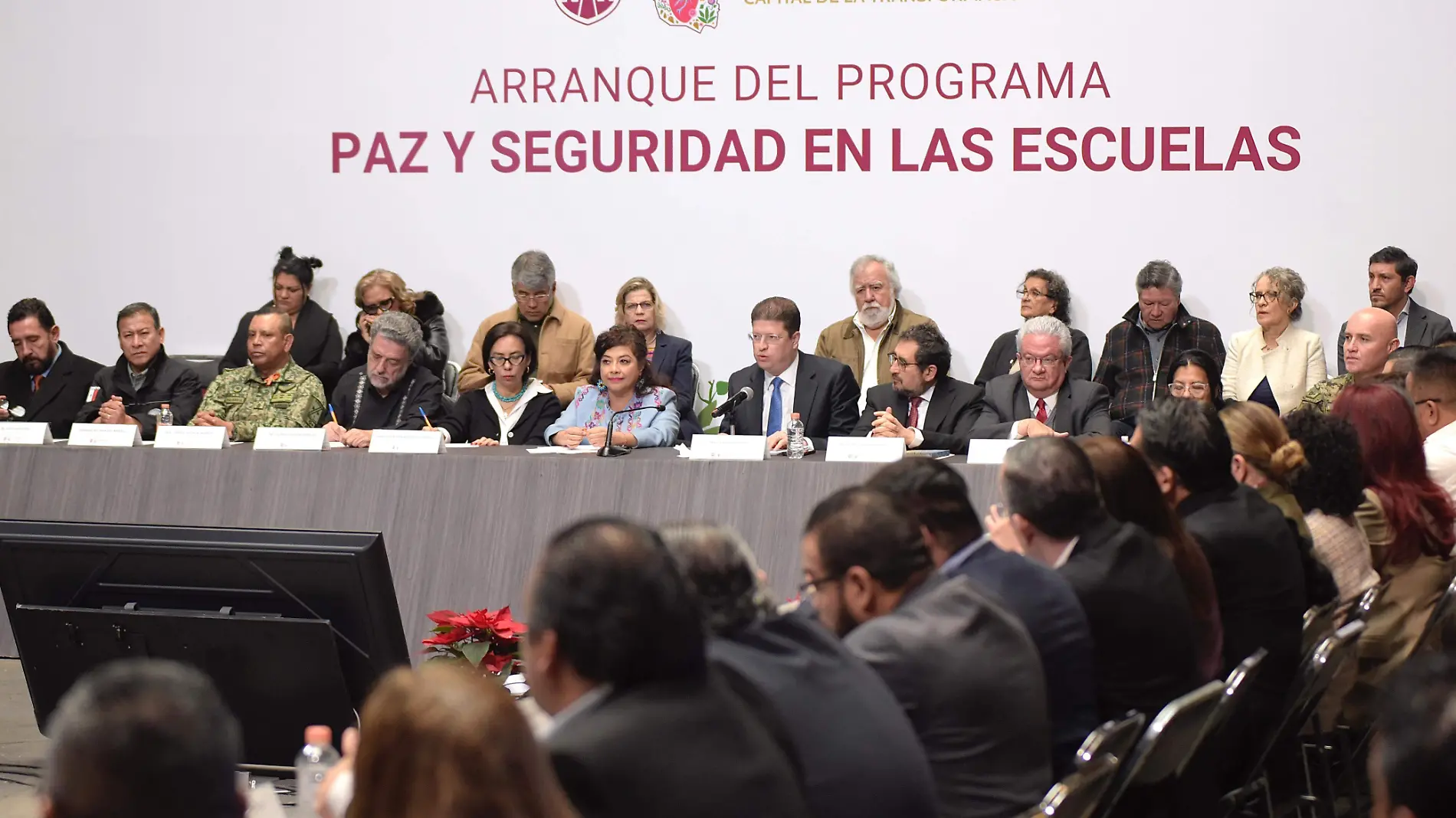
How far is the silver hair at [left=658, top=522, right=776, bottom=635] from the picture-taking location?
5.50 feet

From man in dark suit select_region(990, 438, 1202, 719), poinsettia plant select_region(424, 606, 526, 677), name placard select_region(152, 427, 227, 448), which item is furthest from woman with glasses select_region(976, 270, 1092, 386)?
poinsettia plant select_region(424, 606, 526, 677)

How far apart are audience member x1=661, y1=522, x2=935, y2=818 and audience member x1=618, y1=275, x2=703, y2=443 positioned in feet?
15.0

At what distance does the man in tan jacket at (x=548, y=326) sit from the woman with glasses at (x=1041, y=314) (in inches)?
67.7

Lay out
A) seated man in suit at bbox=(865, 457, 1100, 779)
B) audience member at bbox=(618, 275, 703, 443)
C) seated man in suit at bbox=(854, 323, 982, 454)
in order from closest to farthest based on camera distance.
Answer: seated man in suit at bbox=(865, 457, 1100, 779)
seated man in suit at bbox=(854, 323, 982, 454)
audience member at bbox=(618, 275, 703, 443)

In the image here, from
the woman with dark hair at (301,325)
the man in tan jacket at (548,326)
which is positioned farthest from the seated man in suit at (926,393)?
the woman with dark hair at (301,325)

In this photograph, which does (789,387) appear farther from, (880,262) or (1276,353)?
(1276,353)

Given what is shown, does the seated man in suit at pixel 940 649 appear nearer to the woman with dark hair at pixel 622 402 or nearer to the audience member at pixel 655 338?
the woman with dark hair at pixel 622 402

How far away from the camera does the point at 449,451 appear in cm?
469

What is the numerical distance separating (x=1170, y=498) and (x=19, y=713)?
3.10 metres

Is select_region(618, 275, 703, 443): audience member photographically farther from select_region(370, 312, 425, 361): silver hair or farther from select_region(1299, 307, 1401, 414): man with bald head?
select_region(1299, 307, 1401, 414): man with bald head

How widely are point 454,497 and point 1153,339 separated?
10.4 feet

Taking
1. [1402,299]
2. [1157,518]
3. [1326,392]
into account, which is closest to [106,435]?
[1157,518]

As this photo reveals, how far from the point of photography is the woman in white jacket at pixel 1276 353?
618 centimetres

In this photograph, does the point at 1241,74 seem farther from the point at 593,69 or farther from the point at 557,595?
the point at 557,595
